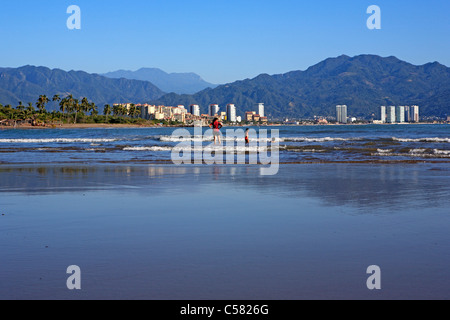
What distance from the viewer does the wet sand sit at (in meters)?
4.63

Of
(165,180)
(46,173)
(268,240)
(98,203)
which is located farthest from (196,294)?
(46,173)

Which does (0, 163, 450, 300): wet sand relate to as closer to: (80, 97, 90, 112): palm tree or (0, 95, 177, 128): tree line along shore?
(0, 95, 177, 128): tree line along shore

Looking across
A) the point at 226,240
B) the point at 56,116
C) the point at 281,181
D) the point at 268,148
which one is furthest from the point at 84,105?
the point at 226,240

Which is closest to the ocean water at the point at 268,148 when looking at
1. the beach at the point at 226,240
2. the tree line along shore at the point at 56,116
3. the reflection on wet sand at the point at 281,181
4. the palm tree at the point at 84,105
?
the reflection on wet sand at the point at 281,181

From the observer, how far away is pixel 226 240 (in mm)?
6395

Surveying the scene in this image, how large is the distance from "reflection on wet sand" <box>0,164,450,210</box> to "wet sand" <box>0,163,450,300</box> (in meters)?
0.10

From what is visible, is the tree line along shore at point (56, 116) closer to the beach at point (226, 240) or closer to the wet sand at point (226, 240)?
the wet sand at point (226, 240)

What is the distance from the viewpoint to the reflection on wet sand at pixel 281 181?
10203 millimetres

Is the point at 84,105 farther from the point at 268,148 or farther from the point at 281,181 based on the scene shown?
the point at 281,181

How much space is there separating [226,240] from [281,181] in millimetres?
6889

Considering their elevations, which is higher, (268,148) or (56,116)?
(56,116)
